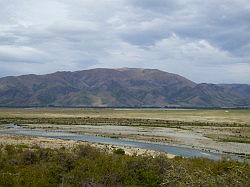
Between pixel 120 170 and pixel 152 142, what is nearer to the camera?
pixel 120 170

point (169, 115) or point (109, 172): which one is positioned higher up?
point (109, 172)

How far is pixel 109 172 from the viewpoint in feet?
58.3

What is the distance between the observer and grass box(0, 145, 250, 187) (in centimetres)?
1606

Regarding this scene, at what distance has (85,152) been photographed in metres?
22.9

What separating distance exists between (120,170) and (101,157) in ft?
10.3

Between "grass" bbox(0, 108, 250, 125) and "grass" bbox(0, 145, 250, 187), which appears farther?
"grass" bbox(0, 108, 250, 125)

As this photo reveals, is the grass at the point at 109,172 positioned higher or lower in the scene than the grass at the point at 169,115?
higher

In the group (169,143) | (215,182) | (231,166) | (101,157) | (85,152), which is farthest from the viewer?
(169,143)

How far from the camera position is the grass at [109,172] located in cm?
1606

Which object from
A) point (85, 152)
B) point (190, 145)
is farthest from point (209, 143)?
point (85, 152)

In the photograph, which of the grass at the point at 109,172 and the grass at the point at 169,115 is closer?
the grass at the point at 109,172

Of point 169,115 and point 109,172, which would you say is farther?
point 169,115

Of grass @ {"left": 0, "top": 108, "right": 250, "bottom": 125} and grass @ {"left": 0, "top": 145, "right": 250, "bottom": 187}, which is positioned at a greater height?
grass @ {"left": 0, "top": 145, "right": 250, "bottom": 187}

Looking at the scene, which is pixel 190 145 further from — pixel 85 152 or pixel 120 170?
pixel 120 170
